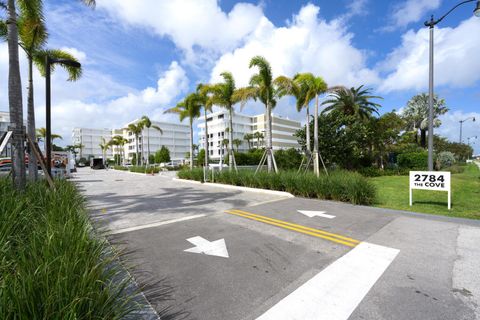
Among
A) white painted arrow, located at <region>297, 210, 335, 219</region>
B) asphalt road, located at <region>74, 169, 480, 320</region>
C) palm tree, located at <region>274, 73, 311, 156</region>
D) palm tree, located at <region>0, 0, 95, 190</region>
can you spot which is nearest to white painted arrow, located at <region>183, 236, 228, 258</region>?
asphalt road, located at <region>74, 169, 480, 320</region>

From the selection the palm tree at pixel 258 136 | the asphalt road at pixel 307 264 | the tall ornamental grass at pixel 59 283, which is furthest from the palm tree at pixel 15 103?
the palm tree at pixel 258 136

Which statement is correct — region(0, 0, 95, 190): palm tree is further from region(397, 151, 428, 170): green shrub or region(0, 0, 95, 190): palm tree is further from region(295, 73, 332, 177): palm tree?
region(397, 151, 428, 170): green shrub

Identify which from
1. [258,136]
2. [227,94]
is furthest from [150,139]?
[227,94]

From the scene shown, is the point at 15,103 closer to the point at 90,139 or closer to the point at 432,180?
the point at 432,180

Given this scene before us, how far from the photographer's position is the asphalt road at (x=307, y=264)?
9.36 ft

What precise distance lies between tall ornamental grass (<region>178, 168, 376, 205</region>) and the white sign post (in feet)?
4.77

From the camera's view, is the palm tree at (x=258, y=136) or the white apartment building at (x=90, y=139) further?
the white apartment building at (x=90, y=139)

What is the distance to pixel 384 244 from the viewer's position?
4.85m

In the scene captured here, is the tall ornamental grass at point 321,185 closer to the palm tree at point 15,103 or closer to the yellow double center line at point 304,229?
the yellow double center line at point 304,229

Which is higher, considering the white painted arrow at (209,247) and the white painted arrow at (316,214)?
the white painted arrow at (316,214)

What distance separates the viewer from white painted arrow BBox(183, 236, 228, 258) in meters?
4.45

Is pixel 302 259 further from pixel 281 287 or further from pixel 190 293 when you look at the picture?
pixel 190 293

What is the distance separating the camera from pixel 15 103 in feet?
22.2

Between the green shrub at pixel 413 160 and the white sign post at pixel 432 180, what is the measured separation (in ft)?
64.0
